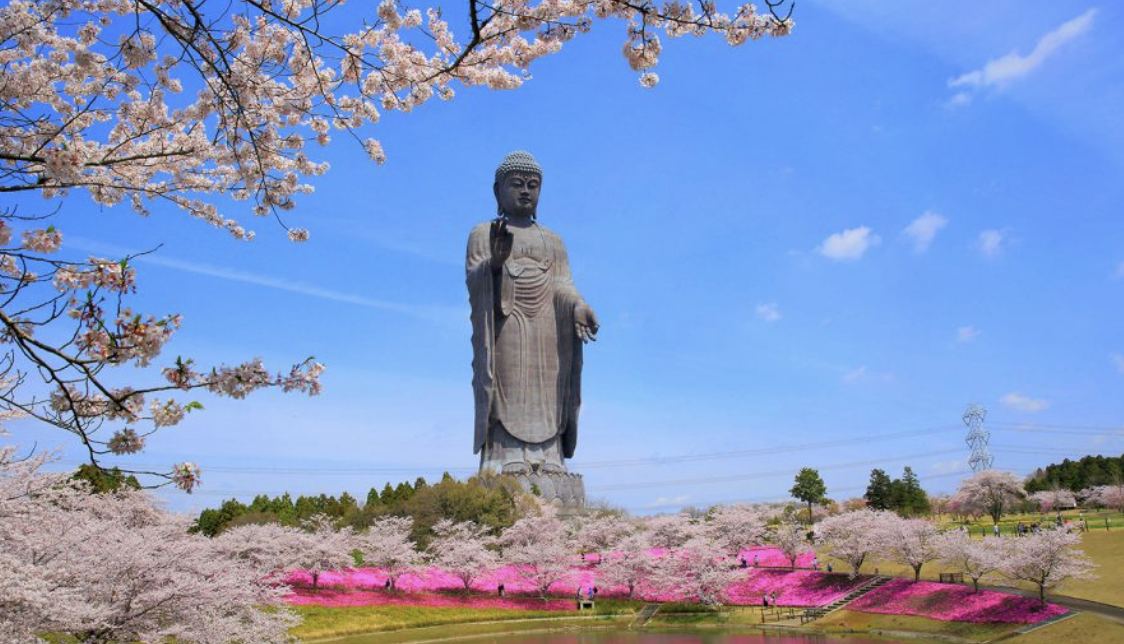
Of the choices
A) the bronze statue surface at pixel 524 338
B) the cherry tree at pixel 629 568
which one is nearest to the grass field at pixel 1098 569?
the cherry tree at pixel 629 568

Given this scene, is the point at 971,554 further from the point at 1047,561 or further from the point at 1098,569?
the point at 1098,569

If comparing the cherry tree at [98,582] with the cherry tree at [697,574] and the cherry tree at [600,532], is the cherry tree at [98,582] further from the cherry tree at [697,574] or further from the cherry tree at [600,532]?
the cherry tree at [600,532]

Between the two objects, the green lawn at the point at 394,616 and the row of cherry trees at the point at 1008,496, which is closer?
the green lawn at the point at 394,616

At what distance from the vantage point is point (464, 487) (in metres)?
36.9

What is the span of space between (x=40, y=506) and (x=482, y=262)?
90.8ft

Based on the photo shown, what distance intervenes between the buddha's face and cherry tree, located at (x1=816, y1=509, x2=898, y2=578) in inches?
820

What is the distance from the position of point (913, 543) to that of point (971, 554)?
10.8ft

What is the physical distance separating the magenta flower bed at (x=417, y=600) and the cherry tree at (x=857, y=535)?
1065 centimetres

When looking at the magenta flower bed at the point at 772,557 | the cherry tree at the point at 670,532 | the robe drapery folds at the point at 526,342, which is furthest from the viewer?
the robe drapery folds at the point at 526,342

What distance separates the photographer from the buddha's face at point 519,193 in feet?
137

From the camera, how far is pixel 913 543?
2861cm

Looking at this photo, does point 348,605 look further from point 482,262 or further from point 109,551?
point 482,262

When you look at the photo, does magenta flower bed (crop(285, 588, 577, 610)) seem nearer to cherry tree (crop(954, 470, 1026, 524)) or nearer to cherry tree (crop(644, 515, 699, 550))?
cherry tree (crop(644, 515, 699, 550))

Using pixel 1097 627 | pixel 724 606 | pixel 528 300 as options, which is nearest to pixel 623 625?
pixel 724 606
